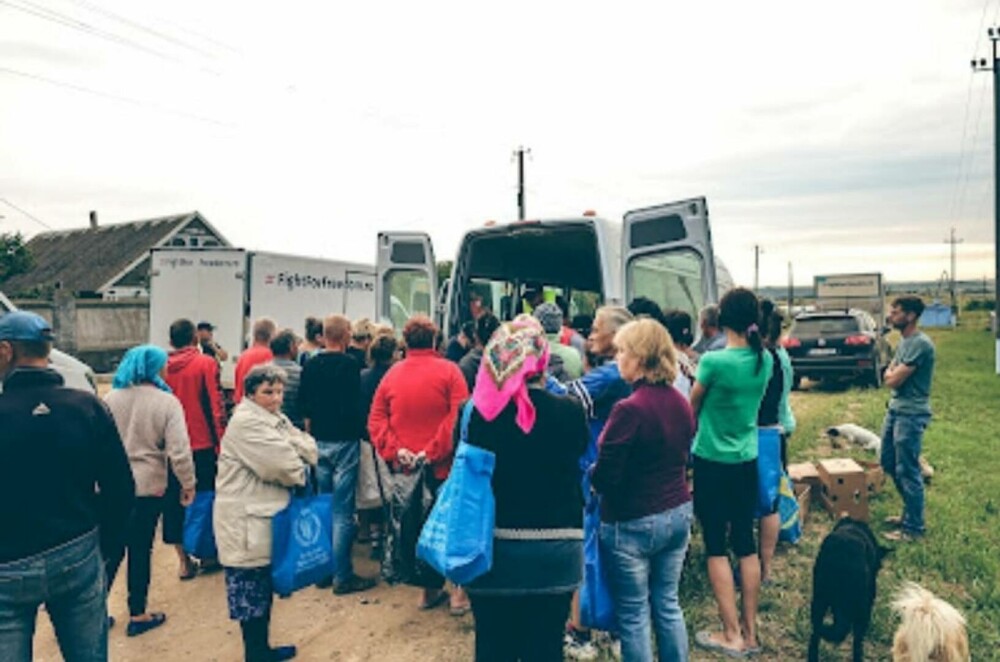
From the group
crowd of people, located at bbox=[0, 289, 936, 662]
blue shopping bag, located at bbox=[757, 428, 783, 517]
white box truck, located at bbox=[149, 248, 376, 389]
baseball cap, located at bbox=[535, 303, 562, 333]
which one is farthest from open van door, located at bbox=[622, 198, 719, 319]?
white box truck, located at bbox=[149, 248, 376, 389]

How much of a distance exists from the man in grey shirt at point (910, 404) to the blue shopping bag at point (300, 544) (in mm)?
4540

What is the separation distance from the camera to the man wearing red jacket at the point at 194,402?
17.2 feet

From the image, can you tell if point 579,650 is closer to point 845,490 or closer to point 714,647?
point 714,647

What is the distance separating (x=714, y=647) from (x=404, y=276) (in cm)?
519

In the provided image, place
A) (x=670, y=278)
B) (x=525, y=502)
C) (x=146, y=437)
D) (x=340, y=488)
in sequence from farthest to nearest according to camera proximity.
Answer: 1. (x=670, y=278)
2. (x=340, y=488)
3. (x=146, y=437)
4. (x=525, y=502)

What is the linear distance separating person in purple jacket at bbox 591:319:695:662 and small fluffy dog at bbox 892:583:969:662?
117 cm

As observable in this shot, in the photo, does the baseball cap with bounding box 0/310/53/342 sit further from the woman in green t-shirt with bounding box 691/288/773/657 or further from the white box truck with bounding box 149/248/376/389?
the white box truck with bounding box 149/248/376/389

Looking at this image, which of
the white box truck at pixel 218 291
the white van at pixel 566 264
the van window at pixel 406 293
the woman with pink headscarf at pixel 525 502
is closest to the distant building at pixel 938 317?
the white van at pixel 566 264

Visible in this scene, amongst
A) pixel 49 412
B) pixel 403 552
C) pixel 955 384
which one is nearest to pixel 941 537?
pixel 403 552

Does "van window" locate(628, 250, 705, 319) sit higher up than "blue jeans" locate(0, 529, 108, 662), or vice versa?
"van window" locate(628, 250, 705, 319)

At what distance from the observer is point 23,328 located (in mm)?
2688

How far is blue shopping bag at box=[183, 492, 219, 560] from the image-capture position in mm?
4625

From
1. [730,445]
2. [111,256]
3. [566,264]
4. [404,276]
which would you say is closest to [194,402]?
[404,276]

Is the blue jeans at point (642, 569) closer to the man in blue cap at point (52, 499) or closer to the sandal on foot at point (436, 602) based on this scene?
the sandal on foot at point (436, 602)
